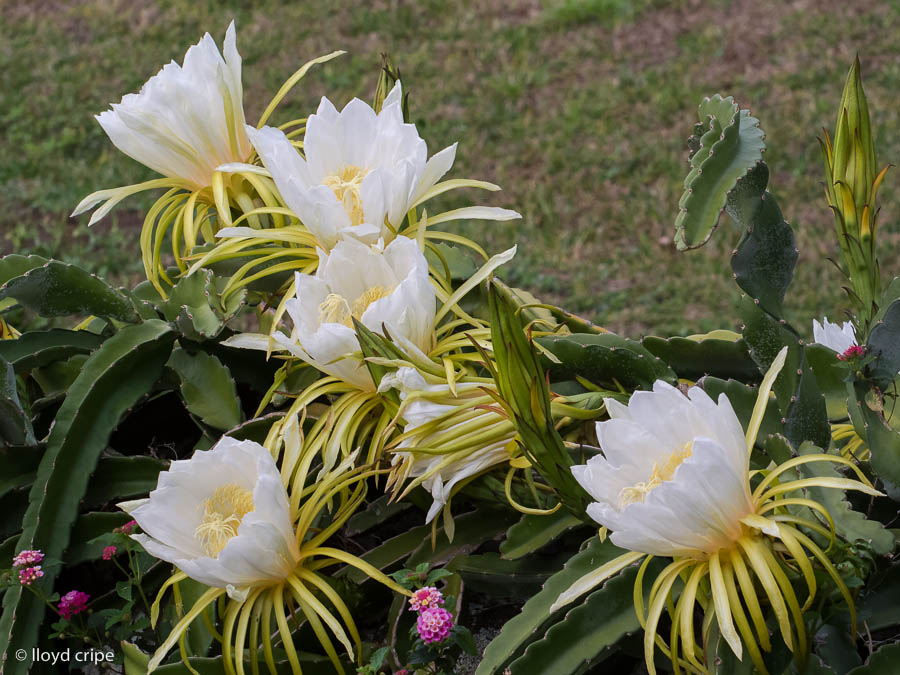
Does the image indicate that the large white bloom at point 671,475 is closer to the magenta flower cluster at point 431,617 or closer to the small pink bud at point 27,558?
the magenta flower cluster at point 431,617

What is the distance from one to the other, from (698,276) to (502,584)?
2173mm

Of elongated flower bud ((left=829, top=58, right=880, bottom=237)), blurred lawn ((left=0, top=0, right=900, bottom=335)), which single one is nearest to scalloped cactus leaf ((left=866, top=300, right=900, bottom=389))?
elongated flower bud ((left=829, top=58, right=880, bottom=237))

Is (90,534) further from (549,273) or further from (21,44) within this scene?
(21,44)

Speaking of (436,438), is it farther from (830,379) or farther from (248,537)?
(830,379)

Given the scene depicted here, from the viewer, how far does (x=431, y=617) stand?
0.91 m

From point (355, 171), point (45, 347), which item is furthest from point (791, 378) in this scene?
point (45, 347)

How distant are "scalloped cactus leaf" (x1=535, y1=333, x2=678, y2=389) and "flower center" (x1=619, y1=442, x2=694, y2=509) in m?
0.23

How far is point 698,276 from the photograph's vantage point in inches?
120

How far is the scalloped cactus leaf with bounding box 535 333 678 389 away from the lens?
1.03 metres

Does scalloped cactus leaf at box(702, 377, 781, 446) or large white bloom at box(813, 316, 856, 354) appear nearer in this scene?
scalloped cactus leaf at box(702, 377, 781, 446)

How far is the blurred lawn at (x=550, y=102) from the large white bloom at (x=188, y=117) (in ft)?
6.24

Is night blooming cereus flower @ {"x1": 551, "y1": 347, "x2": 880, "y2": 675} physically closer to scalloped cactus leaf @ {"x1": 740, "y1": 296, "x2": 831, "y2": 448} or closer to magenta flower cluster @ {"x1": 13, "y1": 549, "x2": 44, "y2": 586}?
scalloped cactus leaf @ {"x1": 740, "y1": 296, "x2": 831, "y2": 448}

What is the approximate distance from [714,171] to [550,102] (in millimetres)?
3066

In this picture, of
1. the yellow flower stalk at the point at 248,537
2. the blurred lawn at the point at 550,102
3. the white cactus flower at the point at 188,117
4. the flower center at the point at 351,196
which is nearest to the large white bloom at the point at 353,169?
the flower center at the point at 351,196
